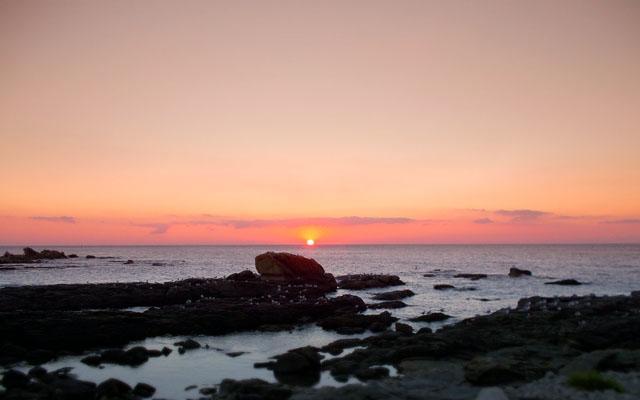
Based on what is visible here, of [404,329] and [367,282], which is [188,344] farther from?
[367,282]

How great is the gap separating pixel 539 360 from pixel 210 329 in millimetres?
22388

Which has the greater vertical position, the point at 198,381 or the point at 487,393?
the point at 487,393

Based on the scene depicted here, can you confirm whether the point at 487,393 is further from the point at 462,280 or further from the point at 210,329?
the point at 462,280

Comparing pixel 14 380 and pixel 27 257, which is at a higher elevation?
pixel 14 380

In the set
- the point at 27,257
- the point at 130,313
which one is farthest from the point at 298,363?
the point at 27,257

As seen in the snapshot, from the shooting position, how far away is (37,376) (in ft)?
72.2

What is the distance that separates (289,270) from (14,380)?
50277 mm

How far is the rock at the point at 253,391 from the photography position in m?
17.8

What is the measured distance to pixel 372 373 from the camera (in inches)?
872

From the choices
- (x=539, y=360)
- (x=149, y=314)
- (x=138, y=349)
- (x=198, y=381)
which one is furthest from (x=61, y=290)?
(x=539, y=360)

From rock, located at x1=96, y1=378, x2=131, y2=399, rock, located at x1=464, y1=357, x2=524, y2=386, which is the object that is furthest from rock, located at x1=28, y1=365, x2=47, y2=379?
rock, located at x1=464, y1=357, x2=524, y2=386

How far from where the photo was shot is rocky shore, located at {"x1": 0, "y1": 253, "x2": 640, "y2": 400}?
18172 mm

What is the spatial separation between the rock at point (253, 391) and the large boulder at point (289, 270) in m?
48.4

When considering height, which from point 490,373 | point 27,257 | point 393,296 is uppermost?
point 490,373
